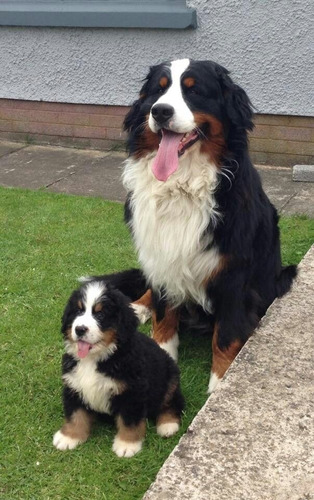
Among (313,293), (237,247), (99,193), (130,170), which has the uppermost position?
(130,170)

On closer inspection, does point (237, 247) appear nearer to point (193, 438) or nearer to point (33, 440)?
point (193, 438)

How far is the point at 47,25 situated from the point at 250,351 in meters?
6.02

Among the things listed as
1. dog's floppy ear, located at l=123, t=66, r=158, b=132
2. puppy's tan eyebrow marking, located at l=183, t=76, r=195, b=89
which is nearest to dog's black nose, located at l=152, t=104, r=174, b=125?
puppy's tan eyebrow marking, located at l=183, t=76, r=195, b=89

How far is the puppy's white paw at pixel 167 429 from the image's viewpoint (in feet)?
10.3

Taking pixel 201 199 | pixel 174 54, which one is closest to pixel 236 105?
pixel 201 199

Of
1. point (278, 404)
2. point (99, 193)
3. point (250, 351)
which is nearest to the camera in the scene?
point (278, 404)

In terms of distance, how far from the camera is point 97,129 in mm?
8281

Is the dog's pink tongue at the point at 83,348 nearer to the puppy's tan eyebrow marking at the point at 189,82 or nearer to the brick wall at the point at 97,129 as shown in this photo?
the puppy's tan eyebrow marking at the point at 189,82

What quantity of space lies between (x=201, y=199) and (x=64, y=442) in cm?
139

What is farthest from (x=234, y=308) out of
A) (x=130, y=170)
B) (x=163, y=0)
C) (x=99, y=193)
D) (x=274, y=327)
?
(x=163, y=0)

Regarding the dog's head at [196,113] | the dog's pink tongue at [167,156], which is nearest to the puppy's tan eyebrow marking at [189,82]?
the dog's head at [196,113]

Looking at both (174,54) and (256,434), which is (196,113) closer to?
(256,434)

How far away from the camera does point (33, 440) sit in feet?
10.3

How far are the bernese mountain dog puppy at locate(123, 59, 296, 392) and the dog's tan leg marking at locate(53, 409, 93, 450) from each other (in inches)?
30.1
